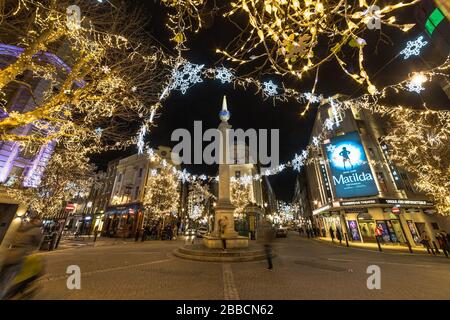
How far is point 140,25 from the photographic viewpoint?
7180 millimetres

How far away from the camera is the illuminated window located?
1702 cm

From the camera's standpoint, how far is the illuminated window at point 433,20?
1702cm

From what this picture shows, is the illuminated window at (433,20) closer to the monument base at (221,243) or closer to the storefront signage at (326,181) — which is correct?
the storefront signage at (326,181)

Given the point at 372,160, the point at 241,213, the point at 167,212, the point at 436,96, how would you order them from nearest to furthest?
the point at 436,96 < the point at 372,160 < the point at 167,212 < the point at 241,213

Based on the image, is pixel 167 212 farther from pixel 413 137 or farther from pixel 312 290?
pixel 413 137

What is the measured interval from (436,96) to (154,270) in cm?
2706

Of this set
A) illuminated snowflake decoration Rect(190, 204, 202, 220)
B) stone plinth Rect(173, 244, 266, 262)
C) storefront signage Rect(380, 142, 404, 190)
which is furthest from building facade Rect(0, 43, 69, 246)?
illuminated snowflake decoration Rect(190, 204, 202, 220)

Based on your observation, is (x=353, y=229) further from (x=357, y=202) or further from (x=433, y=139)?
(x=433, y=139)

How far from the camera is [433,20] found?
701 inches

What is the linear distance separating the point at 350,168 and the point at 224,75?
2270 centimetres

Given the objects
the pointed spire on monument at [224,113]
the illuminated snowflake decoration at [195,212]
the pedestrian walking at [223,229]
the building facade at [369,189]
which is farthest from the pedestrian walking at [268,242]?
the illuminated snowflake decoration at [195,212]

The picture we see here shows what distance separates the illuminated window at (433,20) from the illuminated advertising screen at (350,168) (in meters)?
11.4

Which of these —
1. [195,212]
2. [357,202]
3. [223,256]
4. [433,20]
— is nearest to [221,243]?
[223,256]
